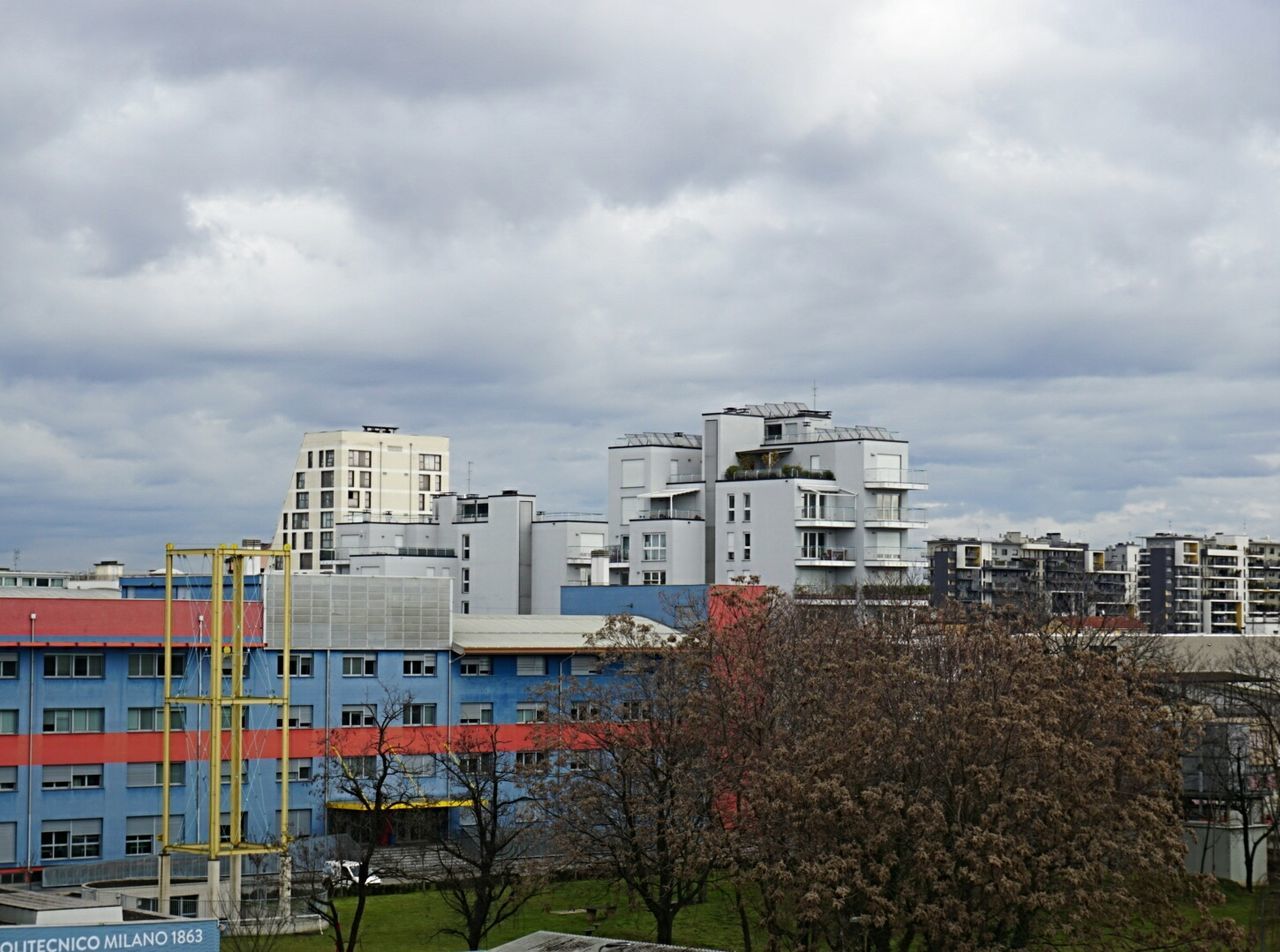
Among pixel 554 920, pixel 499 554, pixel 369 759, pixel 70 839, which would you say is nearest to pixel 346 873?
pixel 554 920

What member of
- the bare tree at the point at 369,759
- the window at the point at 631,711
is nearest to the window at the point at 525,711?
the bare tree at the point at 369,759

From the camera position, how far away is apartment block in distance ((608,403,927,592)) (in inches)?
5089

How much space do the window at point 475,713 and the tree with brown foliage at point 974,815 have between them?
131 ft

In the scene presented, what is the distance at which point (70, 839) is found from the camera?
73000 mm

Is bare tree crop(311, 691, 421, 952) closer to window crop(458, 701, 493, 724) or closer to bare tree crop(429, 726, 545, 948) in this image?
bare tree crop(429, 726, 545, 948)

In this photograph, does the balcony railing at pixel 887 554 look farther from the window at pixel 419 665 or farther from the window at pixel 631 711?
the window at pixel 631 711

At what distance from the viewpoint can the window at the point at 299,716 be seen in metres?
79.2

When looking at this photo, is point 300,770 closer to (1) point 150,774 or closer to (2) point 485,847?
(1) point 150,774

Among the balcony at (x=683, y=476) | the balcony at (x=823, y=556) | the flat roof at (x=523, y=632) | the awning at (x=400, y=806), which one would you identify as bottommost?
the awning at (x=400, y=806)

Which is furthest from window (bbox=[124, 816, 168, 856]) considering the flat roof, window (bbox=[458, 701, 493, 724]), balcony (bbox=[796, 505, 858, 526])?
balcony (bbox=[796, 505, 858, 526])

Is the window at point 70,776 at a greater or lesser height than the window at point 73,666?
lesser

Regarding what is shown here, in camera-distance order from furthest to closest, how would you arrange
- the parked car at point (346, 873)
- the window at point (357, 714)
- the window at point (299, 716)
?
the window at point (357, 714) < the window at point (299, 716) < the parked car at point (346, 873)

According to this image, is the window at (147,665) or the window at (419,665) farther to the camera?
the window at (419,665)

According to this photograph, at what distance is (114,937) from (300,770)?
40096mm
